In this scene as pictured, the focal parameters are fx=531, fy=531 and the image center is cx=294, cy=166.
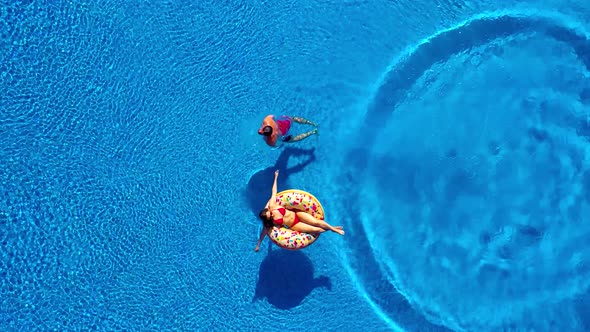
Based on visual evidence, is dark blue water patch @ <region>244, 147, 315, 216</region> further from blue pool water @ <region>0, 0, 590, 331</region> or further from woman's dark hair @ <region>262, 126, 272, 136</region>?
woman's dark hair @ <region>262, 126, 272, 136</region>

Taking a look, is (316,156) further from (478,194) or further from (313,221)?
(478,194)

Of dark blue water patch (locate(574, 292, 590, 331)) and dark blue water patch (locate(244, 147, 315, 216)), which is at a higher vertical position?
dark blue water patch (locate(244, 147, 315, 216))

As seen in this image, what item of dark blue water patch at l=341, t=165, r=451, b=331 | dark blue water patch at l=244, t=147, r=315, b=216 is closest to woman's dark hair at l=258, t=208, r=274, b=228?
dark blue water patch at l=244, t=147, r=315, b=216

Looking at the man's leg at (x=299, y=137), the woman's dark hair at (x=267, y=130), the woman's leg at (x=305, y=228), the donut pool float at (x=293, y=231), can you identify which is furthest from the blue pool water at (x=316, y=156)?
the woman's dark hair at (x=267, y=130)

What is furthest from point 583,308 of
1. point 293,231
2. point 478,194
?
point 293,231

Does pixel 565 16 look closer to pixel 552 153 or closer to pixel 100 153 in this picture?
pixel 552 153
